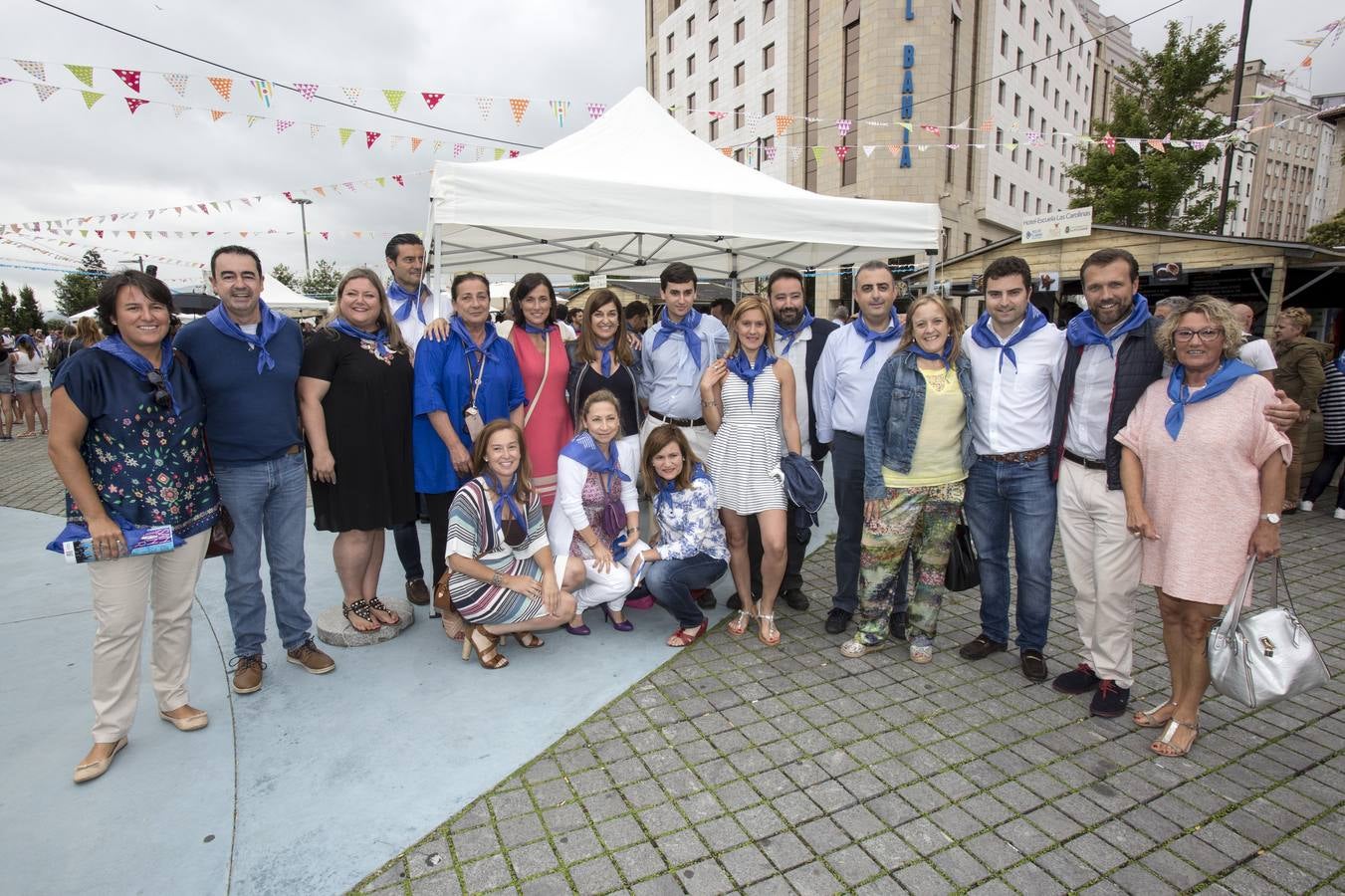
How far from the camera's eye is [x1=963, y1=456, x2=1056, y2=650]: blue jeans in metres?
3.16

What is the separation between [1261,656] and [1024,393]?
132 centimetres

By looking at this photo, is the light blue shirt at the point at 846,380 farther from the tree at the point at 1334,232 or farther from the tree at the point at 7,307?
the tree at the point at 7,307

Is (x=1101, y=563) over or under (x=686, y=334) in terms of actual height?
under

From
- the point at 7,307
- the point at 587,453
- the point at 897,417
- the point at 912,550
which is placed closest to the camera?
the point at 897,417

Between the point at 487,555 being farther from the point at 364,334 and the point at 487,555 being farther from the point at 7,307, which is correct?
the point at 7,307

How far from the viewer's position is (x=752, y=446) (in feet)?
11.9

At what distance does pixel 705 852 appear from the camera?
7.19ft

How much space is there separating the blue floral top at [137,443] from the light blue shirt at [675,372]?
2.27m

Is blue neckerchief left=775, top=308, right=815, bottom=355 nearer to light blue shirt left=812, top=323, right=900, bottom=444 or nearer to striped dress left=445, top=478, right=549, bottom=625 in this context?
light blue shirt left=812, top=323, right=900, bottom=444

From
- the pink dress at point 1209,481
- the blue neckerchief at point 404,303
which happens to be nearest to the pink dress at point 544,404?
the blue neckerchief at point 404,303

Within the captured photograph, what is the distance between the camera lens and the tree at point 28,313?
4258cm

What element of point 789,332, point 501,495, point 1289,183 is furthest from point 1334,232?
point 1289,183

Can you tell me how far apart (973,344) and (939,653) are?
1.61m

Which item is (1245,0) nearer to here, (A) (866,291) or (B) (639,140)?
Result: (B) (639,140)
